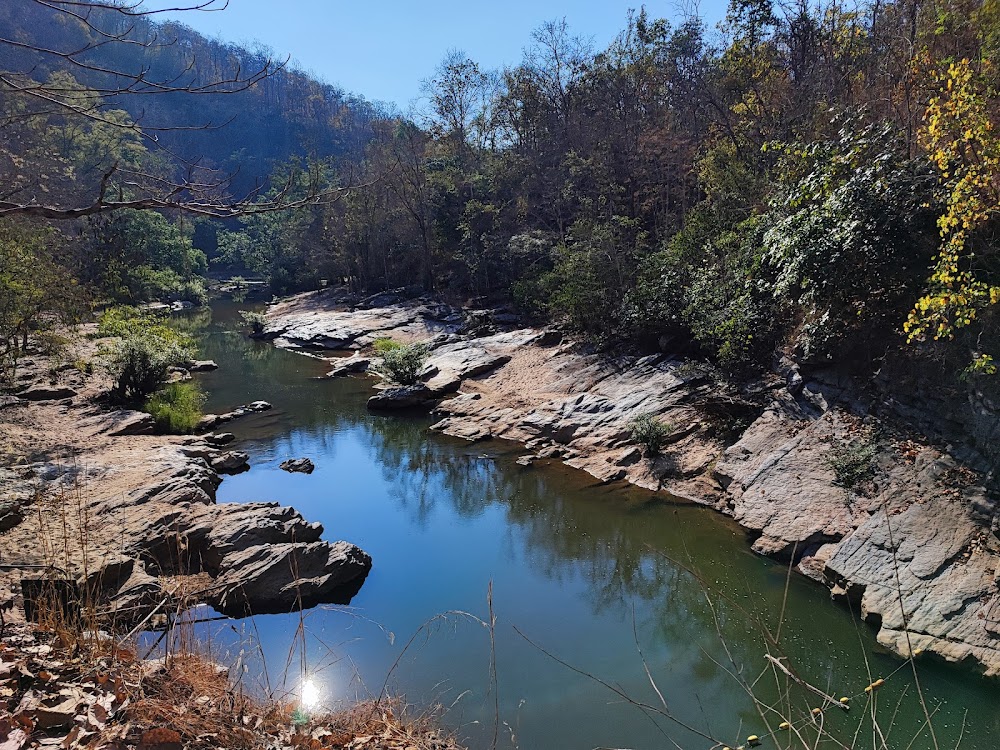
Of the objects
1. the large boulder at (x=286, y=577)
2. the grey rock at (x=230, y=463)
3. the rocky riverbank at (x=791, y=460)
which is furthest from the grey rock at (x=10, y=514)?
the rocky riverbank at (x=791, y=460)

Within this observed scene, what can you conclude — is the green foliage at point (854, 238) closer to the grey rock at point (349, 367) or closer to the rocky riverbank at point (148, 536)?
the rocky riverbank at point (148, 536)

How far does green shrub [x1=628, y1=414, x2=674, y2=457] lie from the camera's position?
11094mm

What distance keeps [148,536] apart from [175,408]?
670 centimetres

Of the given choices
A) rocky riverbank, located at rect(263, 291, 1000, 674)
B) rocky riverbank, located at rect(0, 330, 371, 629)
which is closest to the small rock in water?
rocky riverbank, located at rect(0, 330, 371, 629)

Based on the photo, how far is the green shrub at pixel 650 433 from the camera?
36.4 feet

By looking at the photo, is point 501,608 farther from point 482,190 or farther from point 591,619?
point 482,190

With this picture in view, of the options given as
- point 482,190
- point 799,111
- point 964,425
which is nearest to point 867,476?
point 964,425

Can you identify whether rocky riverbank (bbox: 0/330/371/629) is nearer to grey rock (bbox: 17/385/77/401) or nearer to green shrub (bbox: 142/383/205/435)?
green shrub (bbox: 142/383/205/435)

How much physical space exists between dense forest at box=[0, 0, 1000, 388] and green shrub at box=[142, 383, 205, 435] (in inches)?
103

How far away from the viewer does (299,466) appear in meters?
12.2

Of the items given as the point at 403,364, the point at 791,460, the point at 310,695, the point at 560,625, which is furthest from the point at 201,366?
the point at 791,460

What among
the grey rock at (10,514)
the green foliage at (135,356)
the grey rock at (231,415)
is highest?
the green foliage at (135,356)

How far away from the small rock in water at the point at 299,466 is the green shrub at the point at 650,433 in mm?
5859

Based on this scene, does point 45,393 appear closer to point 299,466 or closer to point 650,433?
point 299,466
